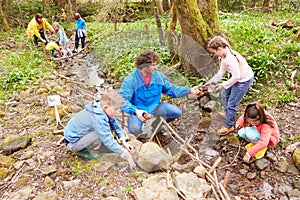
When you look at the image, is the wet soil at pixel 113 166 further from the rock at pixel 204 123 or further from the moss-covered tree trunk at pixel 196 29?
the moss-covered tree trunk at pixel 196 29

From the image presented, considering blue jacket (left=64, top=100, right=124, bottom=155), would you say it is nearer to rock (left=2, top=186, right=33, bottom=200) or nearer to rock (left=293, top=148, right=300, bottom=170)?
rock (left=2, top=186, right=33, bottom=200)

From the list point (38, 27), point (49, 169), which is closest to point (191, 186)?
point (49, 169)

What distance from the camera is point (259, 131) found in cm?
304

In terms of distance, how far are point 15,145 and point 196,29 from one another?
3456 millimetres

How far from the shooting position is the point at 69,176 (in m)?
2.71

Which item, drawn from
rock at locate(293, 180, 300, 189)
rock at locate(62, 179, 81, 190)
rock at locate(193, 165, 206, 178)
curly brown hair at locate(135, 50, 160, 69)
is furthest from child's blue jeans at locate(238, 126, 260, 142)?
rock at locate(62, 179, 81, 190)

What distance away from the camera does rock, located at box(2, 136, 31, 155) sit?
126 inches

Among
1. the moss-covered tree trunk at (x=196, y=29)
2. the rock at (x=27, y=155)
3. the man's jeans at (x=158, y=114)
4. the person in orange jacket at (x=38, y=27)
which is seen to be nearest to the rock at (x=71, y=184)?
the rock at (x=27, y=155)

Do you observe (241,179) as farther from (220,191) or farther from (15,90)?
(15,90)

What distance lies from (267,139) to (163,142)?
1.46 metres

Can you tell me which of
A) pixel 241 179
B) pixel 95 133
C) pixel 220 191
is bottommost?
pixel 241 179

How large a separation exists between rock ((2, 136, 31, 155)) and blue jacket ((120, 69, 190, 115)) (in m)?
1.34

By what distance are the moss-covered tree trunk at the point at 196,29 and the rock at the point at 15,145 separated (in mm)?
3137

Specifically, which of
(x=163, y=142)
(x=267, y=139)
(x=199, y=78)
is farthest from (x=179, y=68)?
(x=267, y=139)
